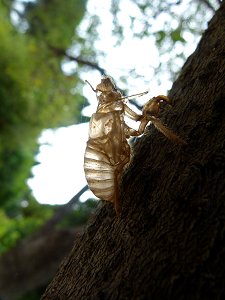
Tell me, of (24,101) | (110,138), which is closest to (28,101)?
(24,101)

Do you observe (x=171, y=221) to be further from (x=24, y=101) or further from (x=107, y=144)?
(x=24, y=101)

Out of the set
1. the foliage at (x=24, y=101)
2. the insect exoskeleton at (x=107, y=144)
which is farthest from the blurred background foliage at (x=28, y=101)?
the insect exoskeleton at (x=107, y=144)

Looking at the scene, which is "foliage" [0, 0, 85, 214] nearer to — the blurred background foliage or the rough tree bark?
the blurred background foliage

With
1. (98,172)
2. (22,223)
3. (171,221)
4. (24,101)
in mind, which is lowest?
(171,221)

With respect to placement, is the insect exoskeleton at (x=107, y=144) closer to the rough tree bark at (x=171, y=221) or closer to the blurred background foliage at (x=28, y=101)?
the rough tree bark at (x=171, y=221)

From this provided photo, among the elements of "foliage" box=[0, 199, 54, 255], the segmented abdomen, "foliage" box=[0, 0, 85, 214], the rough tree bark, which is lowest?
the rough tree bark

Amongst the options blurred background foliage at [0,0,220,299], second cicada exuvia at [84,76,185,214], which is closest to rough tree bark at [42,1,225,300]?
second cicada exuvia at [84,76,185,214]
